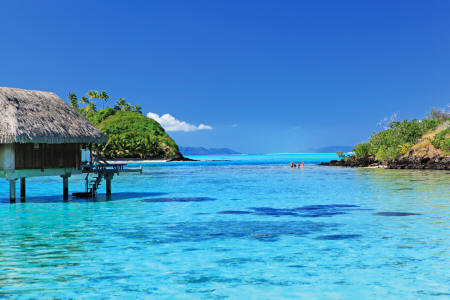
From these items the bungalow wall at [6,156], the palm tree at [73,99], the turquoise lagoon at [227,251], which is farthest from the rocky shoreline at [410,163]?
the palm tree at [73,99]

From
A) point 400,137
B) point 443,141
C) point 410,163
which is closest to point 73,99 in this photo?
point 400,137

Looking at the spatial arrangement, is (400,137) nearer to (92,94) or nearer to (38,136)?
(38,136)

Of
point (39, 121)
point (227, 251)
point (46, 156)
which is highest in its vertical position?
point (39, 121)

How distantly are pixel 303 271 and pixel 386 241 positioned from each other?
430 cm

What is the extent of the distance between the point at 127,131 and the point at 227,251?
12349cm

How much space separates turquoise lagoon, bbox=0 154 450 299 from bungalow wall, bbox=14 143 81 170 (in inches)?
82.9

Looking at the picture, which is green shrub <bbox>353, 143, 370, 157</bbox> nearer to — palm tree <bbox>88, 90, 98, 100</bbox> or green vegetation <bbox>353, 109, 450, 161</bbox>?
green vegetation <bbox>353, 109, 450, 161</bbox>

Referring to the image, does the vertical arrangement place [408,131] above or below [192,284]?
above

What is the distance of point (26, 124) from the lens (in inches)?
887

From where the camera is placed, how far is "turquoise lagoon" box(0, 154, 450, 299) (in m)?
9.41

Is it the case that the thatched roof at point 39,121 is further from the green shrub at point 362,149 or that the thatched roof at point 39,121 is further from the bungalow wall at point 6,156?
the green shrub at point 362,149

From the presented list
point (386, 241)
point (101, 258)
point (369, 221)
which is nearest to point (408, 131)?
point (369, 221)

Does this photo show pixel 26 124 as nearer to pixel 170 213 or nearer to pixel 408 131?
pixel 170 213

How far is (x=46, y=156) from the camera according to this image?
2367 cm
